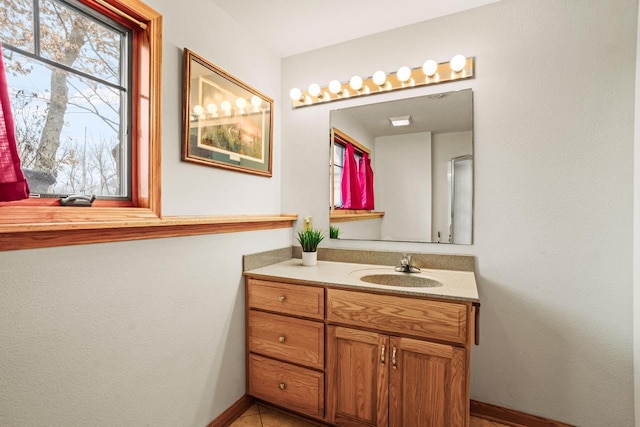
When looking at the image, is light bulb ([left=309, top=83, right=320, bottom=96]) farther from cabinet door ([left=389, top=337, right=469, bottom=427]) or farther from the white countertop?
cabinet door ([left=389, top=337, right=469, bottom=427])

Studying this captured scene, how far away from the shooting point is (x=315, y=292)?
1575 mm

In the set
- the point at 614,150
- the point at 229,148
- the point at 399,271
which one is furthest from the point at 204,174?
the point at 614,150

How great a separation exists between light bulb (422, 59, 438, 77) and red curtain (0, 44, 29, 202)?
1.81 m

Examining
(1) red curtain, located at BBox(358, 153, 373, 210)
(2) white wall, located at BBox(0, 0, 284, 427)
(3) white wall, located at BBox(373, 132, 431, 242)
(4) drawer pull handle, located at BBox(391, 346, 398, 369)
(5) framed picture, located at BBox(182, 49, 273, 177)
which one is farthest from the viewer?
(1) red curtain, located at BBox(358, 153, 373, 210)

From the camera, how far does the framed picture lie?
1532 mm

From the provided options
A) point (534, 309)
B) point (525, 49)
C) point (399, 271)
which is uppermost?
point (525, 49)

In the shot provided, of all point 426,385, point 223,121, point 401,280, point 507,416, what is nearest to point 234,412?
point 426,385

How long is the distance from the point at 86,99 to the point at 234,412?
1.69 meters

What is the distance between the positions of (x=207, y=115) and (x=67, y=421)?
138 cm

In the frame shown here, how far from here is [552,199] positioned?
1.58m

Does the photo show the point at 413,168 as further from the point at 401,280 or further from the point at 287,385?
the point at 287,385

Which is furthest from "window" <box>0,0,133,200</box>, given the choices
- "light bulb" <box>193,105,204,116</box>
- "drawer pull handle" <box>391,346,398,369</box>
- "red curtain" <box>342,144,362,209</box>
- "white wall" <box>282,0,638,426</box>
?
"white wall" <box>282,0,638,426</box>

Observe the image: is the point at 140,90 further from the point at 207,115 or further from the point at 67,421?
the point at 67,421

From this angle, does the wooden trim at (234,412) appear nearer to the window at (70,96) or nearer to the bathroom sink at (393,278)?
the bathroom sink at (393,278)
